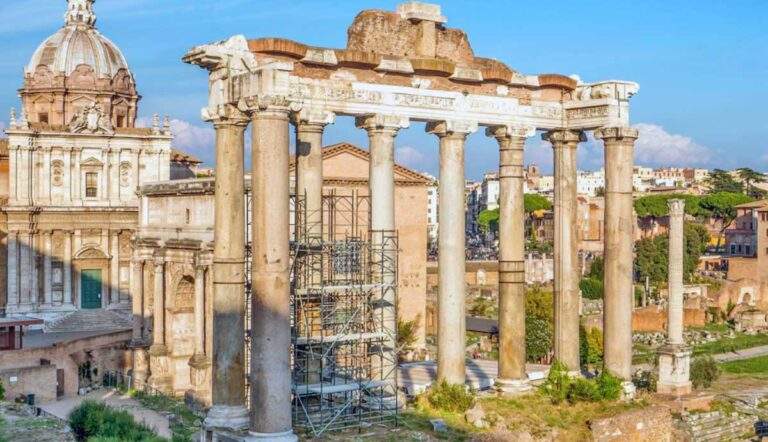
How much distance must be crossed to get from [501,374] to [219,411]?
4.71 meters

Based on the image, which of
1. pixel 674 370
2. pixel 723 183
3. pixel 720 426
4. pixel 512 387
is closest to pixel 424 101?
pixel 512 387

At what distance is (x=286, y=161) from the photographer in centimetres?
1093

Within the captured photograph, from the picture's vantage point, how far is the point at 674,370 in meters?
20.9

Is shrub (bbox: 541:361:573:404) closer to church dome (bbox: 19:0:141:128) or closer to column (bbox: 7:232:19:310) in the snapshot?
column (bbox: 7:232:19:310)

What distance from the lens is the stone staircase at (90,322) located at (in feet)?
107

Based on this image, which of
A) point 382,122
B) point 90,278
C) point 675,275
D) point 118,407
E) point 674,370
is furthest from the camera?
point 90,278

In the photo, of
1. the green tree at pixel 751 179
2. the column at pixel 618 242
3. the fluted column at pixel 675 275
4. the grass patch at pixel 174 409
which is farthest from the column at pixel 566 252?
the green tree at pixel 751 179

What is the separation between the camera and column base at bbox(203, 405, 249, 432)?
11539 mm

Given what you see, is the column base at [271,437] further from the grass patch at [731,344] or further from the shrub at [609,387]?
the grass patch at [731,344]

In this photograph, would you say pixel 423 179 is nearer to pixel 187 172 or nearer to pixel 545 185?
pixel 187 172

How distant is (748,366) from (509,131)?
998 inches

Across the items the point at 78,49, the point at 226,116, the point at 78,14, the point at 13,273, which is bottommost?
the point at 13,273

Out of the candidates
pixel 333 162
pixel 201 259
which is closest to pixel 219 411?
pixel 201 259

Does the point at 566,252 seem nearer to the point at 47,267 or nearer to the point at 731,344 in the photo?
the point at 47,267
